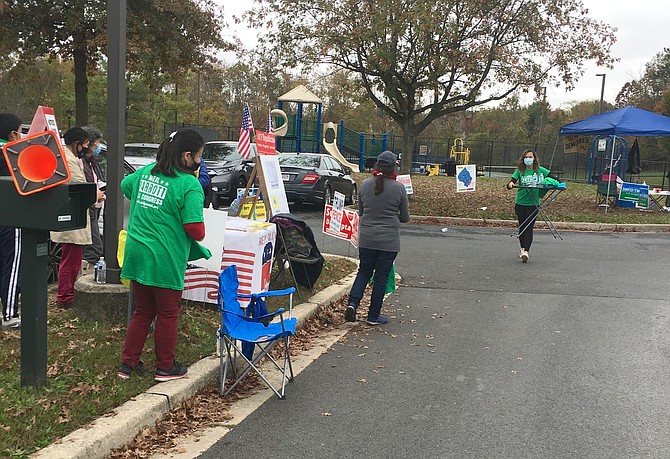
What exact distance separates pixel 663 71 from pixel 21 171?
2580 inches

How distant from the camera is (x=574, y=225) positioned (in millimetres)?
16344

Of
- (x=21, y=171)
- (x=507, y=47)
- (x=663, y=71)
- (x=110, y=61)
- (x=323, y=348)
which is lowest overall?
(x=323, y=348)

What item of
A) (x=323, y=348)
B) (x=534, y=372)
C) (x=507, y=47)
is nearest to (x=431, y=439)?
(x=534, y=372)

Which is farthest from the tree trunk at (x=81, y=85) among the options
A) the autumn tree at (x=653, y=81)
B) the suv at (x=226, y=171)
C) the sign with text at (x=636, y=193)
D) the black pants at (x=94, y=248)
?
the autumn tree at (x=653, y=81)

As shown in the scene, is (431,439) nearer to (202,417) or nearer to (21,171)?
(202,417)

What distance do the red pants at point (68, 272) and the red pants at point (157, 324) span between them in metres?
1.84

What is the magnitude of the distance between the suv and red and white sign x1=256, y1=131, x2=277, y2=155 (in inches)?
333

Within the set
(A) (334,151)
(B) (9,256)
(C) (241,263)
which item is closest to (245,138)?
(C) (241,263)

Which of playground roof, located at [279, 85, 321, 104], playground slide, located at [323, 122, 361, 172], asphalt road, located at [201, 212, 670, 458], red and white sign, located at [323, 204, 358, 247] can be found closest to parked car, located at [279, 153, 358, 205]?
red and white sign, located at [323, 204, 358, 247]

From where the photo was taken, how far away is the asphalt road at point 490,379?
4.11 metres

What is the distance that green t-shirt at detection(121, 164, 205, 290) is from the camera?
443 centimetres

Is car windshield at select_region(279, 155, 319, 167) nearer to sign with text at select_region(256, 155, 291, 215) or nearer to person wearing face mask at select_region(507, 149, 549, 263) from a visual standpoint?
person wearing face mask at select_region(507, 149, 549, 263)

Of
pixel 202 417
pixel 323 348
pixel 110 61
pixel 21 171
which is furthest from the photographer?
pixel 323 348

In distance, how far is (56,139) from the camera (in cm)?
397
